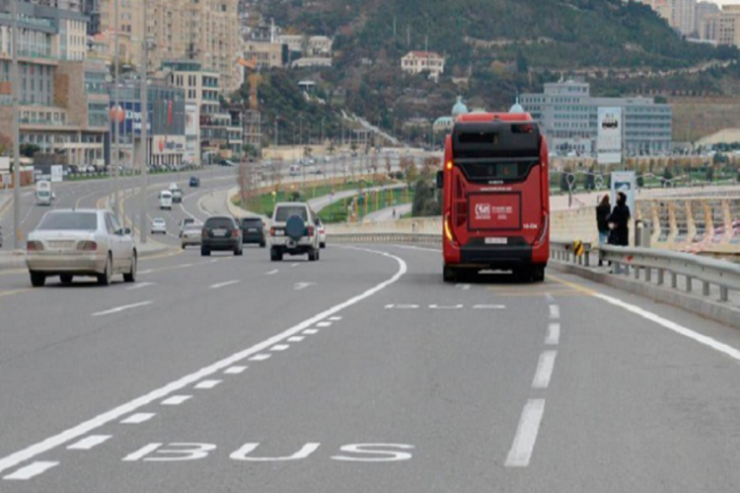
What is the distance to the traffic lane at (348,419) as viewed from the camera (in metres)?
10.8

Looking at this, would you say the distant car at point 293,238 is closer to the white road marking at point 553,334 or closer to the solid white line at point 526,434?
the white road marking at point 553,334

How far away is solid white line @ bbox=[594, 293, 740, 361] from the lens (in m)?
19.7

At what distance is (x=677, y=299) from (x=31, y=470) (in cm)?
1871

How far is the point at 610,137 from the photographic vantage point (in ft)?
154

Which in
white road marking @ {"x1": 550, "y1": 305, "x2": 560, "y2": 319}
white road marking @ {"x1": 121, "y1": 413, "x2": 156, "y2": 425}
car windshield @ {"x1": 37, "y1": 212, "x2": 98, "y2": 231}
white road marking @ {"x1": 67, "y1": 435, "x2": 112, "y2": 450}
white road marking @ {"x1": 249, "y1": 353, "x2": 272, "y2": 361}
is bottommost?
white road marking @ {"x1": 550, "y1": 305, "x2": 560, "y2": 319}

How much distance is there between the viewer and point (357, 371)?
17297 millimetres

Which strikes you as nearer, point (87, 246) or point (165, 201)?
point (87, 246)

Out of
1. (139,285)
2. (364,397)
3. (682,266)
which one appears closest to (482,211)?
(139,285)

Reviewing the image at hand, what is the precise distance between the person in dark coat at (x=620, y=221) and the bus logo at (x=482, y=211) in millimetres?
3795

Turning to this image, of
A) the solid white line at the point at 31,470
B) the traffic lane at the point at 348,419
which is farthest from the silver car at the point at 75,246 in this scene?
the solid white line at the point at 31,470

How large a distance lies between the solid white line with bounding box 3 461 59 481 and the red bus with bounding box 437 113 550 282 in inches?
1018

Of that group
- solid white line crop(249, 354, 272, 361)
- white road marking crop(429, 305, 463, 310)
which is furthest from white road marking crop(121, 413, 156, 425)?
white road marking crop(429, 305, 463, 310)

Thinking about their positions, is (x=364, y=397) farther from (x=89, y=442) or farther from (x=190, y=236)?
(x=190, y=236)

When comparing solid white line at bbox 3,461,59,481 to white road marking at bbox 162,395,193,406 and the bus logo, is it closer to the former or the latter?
white road marking at bbox 162,395,193,406
